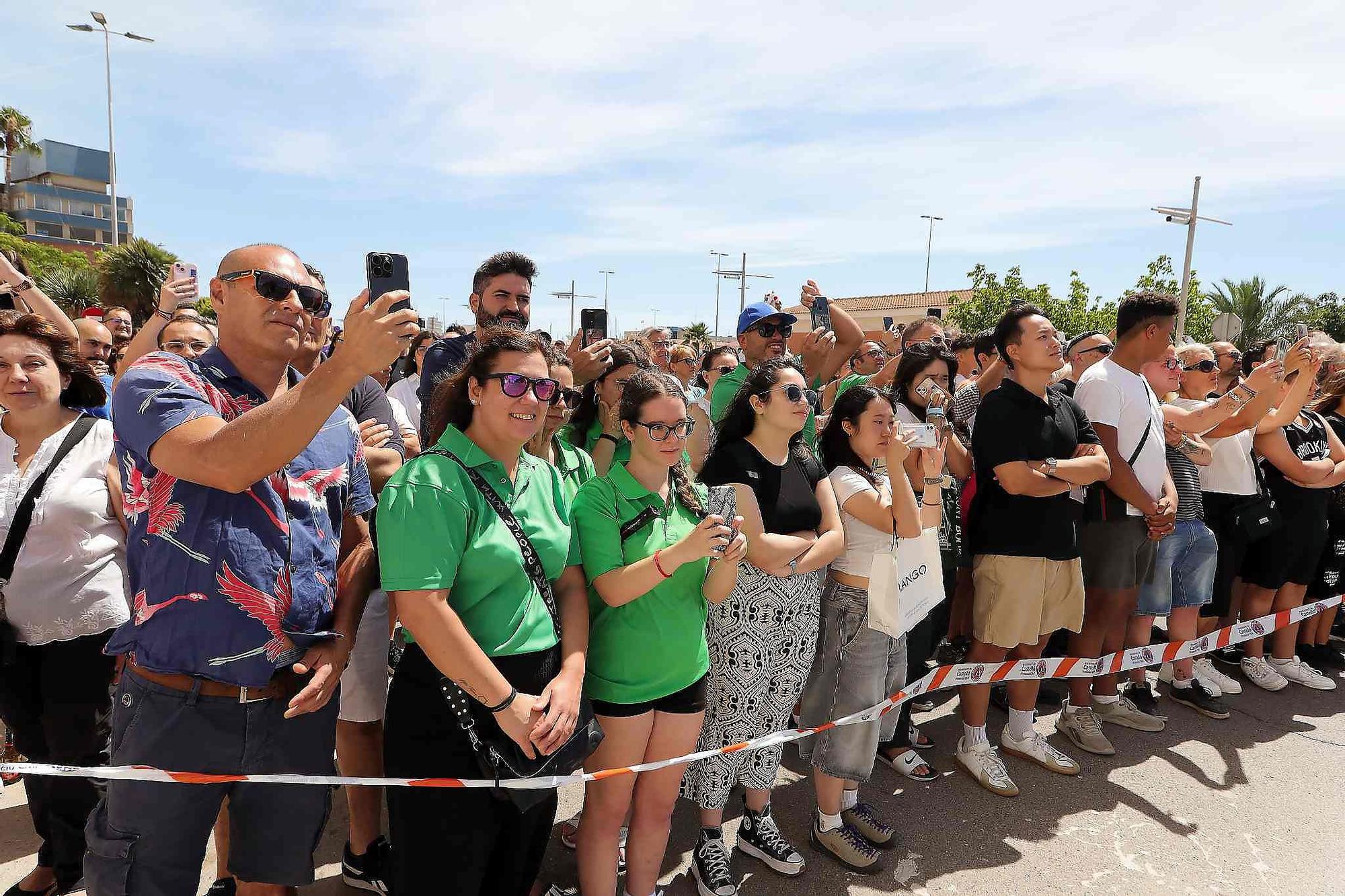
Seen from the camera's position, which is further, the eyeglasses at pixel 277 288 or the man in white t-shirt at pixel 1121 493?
the man in white t-shirt at pixel 1121 493

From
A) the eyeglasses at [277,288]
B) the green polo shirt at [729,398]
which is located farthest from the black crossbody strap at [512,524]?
the green polo shirt at [729,398]

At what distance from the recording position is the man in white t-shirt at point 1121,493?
13.4 feet

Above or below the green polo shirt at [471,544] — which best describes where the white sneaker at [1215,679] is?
below

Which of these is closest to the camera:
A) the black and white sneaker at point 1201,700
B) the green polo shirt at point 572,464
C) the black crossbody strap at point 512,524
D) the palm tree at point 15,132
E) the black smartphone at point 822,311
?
the black crossbody strap at point 512,524

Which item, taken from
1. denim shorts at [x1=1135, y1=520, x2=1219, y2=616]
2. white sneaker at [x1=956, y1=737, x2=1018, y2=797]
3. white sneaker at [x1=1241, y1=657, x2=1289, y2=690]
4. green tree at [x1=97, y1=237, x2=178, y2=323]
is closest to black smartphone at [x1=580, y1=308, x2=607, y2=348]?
white sneaker at [x1=956, y1=737, x2=1018, y2=797]

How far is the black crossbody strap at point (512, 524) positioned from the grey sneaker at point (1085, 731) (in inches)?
135

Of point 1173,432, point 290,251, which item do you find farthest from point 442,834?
point 1173,432

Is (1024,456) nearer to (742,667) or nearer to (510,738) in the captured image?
(742,667)

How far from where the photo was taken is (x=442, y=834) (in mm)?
2055

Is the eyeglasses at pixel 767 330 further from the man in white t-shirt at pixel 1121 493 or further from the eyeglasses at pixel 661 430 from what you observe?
the eyeglasses at pixel 661 430

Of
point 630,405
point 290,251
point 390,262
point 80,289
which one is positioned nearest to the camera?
point 390,262

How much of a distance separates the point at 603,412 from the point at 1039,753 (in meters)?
2.89

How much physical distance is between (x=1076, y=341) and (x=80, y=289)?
27762 millimetres

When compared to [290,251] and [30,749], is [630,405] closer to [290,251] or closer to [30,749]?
[290,251]
